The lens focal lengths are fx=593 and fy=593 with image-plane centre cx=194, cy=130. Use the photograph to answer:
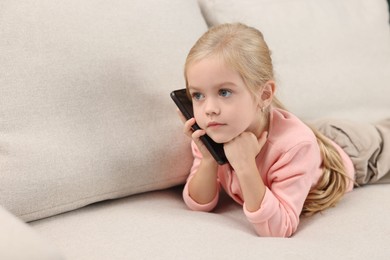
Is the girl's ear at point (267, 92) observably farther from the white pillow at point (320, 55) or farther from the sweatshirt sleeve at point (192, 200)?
the white pillow at point (320, 55)

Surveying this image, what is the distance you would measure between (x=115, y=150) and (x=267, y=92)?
0.34 m

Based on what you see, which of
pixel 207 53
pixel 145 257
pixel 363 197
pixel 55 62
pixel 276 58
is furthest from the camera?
pixel 276 58

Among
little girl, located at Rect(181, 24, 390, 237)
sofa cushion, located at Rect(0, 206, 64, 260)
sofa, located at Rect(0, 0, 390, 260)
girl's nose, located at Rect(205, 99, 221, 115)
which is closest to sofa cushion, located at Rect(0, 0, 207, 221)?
sofa, located at Rect(0, 0, 390, 260)

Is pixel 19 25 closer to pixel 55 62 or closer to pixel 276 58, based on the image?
pixel 55 62

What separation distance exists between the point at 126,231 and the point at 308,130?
0.44m

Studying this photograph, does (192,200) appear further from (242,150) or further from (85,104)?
(85,104)

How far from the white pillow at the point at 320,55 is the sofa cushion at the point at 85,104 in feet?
1.01

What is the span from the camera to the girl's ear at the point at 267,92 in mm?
1156

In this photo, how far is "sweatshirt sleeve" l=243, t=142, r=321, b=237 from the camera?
3.71 ft

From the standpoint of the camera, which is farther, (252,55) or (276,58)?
(276,58)

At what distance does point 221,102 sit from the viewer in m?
1.10

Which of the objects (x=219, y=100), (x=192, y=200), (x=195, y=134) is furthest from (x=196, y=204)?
(x=219, y=100)

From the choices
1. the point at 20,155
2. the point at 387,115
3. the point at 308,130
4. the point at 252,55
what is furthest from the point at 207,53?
the point at 387,115

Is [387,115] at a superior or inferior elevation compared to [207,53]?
inferior
